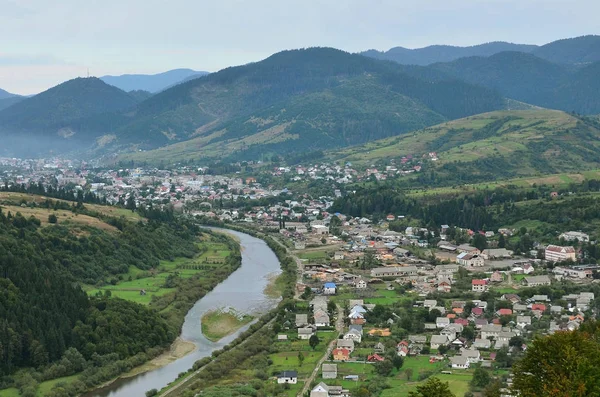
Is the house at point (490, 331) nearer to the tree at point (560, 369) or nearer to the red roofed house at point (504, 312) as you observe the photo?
the red roofed house at point (504, 312)

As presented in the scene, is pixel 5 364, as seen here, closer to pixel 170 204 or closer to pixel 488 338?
pixel 488 338

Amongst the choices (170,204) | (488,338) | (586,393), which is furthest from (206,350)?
(170,204)

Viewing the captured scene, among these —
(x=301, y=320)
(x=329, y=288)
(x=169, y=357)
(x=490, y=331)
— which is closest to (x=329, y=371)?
(x=301, y=320)

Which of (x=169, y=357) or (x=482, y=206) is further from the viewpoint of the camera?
(x=482, y=206)

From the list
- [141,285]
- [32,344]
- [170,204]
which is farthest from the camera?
[170,204]

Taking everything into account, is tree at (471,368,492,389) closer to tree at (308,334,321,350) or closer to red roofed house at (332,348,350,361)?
red roofed house at (332,348,350,361)

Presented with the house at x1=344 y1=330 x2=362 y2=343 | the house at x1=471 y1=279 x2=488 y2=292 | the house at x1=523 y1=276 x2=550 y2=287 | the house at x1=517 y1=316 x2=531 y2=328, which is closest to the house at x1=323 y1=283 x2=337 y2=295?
the house at x1=471 y1=279 x2=488 y2=292

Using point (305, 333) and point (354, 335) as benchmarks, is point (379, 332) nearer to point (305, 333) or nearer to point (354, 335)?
point (354, 335)
